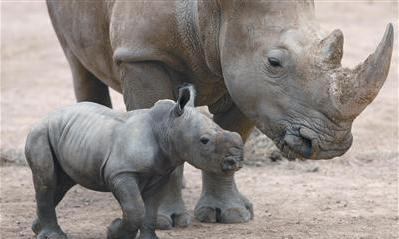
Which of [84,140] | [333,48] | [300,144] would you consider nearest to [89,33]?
[84,140]

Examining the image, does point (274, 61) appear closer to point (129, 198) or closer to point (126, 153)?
point (126, 153)

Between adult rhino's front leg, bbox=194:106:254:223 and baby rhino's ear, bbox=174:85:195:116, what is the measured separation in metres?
1.46

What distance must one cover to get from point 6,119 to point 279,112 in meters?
5.42

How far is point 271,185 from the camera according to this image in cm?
885

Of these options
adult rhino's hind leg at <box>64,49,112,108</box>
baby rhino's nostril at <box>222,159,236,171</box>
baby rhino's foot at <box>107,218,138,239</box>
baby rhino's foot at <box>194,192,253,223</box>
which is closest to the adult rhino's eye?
baby rhino's nostril at <box>222,159,236,171</box>

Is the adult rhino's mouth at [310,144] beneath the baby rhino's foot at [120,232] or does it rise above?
above

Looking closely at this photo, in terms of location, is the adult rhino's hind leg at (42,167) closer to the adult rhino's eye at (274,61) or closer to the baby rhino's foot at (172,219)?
the baby rhino's foot at (172,219)

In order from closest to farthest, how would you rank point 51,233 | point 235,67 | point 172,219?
point 235,67
point 51,233
point 172,219

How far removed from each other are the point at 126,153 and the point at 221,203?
156 centimetres

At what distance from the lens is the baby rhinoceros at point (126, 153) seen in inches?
239

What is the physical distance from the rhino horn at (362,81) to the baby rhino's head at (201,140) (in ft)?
1.82

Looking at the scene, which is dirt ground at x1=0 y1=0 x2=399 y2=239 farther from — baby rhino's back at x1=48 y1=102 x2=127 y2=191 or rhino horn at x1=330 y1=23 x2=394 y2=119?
rhino horn at x1=330 y1=23 x2=394 y2=119

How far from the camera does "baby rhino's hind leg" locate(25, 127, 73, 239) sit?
642 centimetres

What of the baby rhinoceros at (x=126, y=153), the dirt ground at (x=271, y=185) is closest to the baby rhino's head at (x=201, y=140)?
the baby rhinoceros at (x=126, y=153)
